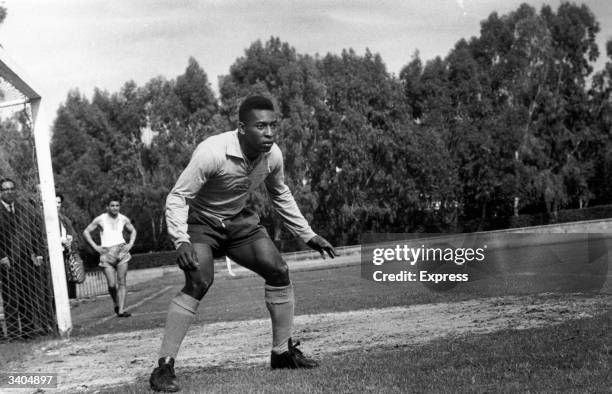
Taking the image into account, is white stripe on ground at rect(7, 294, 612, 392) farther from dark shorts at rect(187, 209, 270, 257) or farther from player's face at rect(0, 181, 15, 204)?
player's face at rect(0, 181, 15, 204)

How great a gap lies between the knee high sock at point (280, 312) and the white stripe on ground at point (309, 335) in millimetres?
463

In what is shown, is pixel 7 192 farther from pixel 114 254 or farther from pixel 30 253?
pixel 114 254

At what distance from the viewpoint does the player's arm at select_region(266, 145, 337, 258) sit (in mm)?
5457

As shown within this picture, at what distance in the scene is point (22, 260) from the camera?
8.96 m

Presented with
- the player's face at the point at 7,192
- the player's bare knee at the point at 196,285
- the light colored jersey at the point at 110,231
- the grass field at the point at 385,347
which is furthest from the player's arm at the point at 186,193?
the light colored jersey at the point at 110,231

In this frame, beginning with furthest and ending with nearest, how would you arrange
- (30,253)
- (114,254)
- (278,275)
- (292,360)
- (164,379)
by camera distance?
(114,254) < (30,253) < (278,275) < (292,360) < (164,379)

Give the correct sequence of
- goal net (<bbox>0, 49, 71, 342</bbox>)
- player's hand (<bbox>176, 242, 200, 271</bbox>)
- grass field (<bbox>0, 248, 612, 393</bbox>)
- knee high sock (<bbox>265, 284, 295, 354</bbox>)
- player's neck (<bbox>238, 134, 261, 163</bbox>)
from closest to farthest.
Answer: grass field (<bbox>0, 248, 612, 393</bbox>), player's hand (<bbox>176, 242, 200, 271</bbox>), player's neck (<bbox>238, 134, 261, 163</bbox>), knee high sock (<bbox>265, 284, 295, 354</bbox>), goal net (<bbox>0, 49, 71, 342</bbox>)

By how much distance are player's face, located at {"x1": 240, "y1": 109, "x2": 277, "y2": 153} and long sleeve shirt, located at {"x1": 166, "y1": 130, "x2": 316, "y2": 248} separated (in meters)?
0.12

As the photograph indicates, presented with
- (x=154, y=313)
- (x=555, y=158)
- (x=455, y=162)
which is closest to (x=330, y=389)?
(x=154, y=313)

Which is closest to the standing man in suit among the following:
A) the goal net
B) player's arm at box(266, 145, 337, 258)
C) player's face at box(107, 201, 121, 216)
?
the goal net

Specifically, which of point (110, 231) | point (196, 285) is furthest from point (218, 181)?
point (110, 231)

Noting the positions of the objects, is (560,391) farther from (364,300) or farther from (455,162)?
(455,162)

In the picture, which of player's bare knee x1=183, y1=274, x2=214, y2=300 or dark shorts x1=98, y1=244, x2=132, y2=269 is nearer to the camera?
player's bare knee x1=183, y1=274, x2=214, y2=300

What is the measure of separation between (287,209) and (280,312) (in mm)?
829
